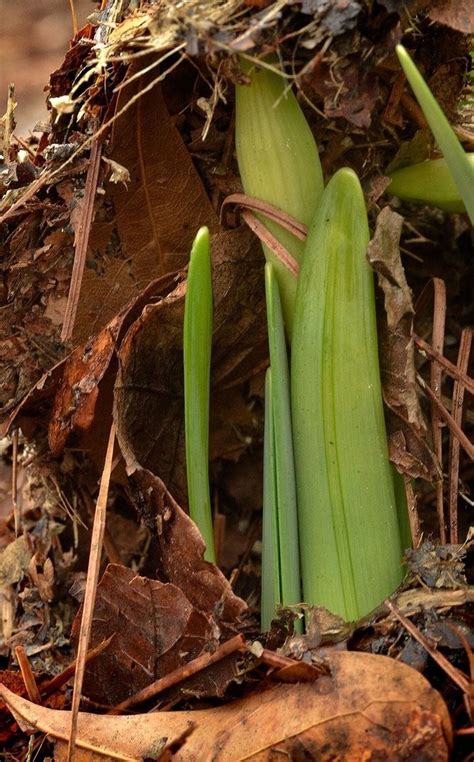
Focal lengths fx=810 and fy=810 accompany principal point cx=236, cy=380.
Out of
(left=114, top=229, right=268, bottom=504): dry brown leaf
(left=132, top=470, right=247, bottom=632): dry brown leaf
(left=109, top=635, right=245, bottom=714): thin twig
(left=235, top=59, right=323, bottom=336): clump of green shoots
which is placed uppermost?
(left=235, top=59, right=323, bottom=336): clump of green shoots

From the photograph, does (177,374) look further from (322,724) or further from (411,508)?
(322,724)

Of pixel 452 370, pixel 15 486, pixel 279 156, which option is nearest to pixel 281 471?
pixel 452 370

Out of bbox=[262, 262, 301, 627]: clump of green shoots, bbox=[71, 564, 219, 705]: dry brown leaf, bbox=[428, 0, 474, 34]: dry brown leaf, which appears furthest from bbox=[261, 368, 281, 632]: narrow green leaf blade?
bbox=[428, 0, 474, 34]: dry brown leaf

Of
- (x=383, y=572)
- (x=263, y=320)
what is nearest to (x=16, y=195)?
(x=263, y=320)

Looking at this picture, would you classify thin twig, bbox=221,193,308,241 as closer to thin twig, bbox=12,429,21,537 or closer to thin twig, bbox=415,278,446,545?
thin twig, bbox=415,278,446,545

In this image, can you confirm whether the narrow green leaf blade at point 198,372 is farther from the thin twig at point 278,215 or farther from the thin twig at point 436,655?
the thin twig at point 436,655

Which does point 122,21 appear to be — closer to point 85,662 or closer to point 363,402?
point 363,402
